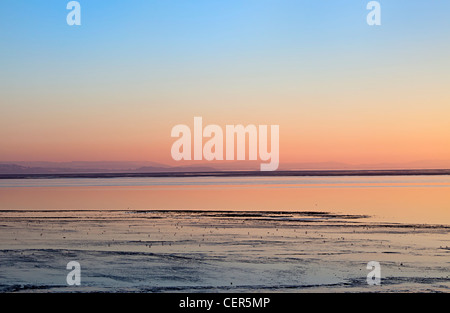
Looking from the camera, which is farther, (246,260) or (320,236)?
A: (320,236)

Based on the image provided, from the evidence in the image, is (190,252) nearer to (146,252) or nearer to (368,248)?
(146,252)

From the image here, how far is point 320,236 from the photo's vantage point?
69.2 ft

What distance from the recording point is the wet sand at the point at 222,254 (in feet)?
43.1

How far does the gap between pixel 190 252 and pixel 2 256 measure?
5.47 m

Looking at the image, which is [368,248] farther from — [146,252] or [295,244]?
[146,252]

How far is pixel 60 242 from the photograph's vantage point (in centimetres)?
1944

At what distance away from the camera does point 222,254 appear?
17.1 m

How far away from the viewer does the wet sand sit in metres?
13.1

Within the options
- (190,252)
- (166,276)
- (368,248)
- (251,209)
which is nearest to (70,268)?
(166,276)
